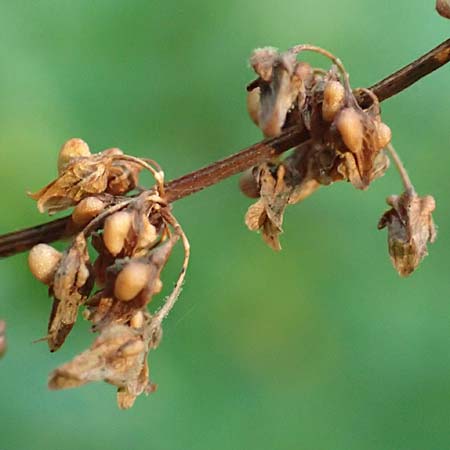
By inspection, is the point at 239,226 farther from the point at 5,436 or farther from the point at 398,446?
the point at 5,436

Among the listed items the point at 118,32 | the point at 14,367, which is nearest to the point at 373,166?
the point at 14,367

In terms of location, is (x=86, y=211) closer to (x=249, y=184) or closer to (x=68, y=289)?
(x=68, y=289)

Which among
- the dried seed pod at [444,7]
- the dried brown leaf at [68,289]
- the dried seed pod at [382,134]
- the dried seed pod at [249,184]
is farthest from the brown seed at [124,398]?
the dried seed pod at [444,7]

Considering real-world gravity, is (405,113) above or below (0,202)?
above

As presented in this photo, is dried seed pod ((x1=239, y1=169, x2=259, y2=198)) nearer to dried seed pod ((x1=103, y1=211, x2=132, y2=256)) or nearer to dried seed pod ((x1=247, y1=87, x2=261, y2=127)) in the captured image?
dried seed pod ((x1=247, y1=87, x2=261, y2=127))

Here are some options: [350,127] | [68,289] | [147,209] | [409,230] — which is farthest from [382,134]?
[68,289]

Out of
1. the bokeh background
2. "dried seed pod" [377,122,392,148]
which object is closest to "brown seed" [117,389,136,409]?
"dried seed pod" [377,122,392,148]
